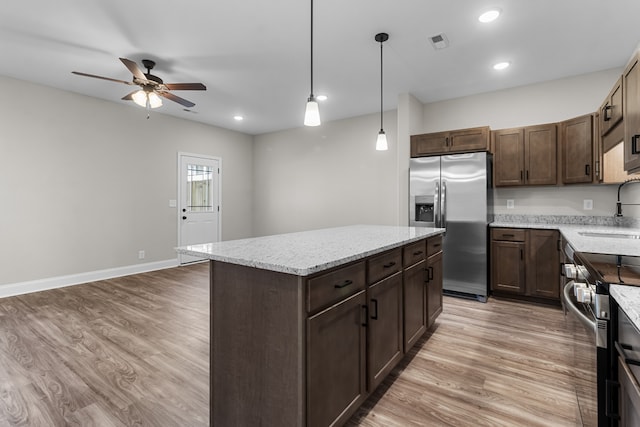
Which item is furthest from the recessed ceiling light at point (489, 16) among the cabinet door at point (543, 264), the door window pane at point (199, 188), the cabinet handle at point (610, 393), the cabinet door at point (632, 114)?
the door window pane at point (199, 188)

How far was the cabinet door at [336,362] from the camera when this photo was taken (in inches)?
51.7

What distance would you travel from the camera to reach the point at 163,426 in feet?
5.35

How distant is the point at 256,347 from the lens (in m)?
1.40

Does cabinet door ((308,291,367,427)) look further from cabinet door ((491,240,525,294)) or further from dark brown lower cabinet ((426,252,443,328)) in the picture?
cabinet door ((491,240,525,294))

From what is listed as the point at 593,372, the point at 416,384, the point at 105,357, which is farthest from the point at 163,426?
the point at 593,372

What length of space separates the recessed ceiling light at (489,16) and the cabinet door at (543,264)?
2.29 meters

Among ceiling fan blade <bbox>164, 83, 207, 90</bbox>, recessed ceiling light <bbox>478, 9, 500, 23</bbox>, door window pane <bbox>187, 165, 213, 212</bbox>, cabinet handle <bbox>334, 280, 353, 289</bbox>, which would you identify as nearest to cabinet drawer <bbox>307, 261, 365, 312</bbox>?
cabinet handle <bbox>334, 280, 353, 289</bbox>

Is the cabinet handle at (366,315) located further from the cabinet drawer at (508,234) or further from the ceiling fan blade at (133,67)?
the ceiling fan blade at (133,67)

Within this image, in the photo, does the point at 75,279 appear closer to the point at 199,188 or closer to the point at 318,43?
the point at 199,188

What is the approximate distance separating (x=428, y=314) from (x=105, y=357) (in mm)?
2573

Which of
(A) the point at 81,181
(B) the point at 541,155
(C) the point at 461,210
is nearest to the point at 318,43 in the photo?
(C) the point at 461,210

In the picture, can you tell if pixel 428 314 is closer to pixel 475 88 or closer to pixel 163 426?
pixel 163 426

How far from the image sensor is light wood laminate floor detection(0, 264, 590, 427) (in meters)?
1.72

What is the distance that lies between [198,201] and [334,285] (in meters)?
5.32
